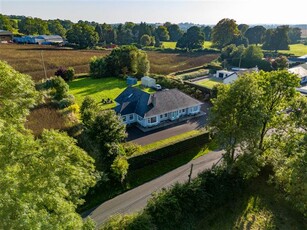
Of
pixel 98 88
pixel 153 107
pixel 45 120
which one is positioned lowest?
pixel 45 120

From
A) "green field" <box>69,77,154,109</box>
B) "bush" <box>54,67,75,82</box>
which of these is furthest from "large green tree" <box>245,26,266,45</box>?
"bush" <box>54,67,75,82</box>

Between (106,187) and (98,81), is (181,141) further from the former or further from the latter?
(98,81)

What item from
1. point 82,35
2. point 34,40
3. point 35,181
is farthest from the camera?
point 34,40

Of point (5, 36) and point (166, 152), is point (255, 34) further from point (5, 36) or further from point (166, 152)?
point (5, 36)

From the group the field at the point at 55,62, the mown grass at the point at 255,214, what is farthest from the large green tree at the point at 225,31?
the mown grass at the point at 255,214

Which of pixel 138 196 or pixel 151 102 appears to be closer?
pixel 138 196

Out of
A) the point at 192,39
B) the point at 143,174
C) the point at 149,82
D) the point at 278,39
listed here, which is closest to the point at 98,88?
the point at 149,82

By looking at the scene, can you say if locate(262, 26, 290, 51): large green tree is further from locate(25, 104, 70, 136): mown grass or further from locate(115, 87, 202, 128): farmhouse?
locate(25, 104, 70, 136): mown grass
